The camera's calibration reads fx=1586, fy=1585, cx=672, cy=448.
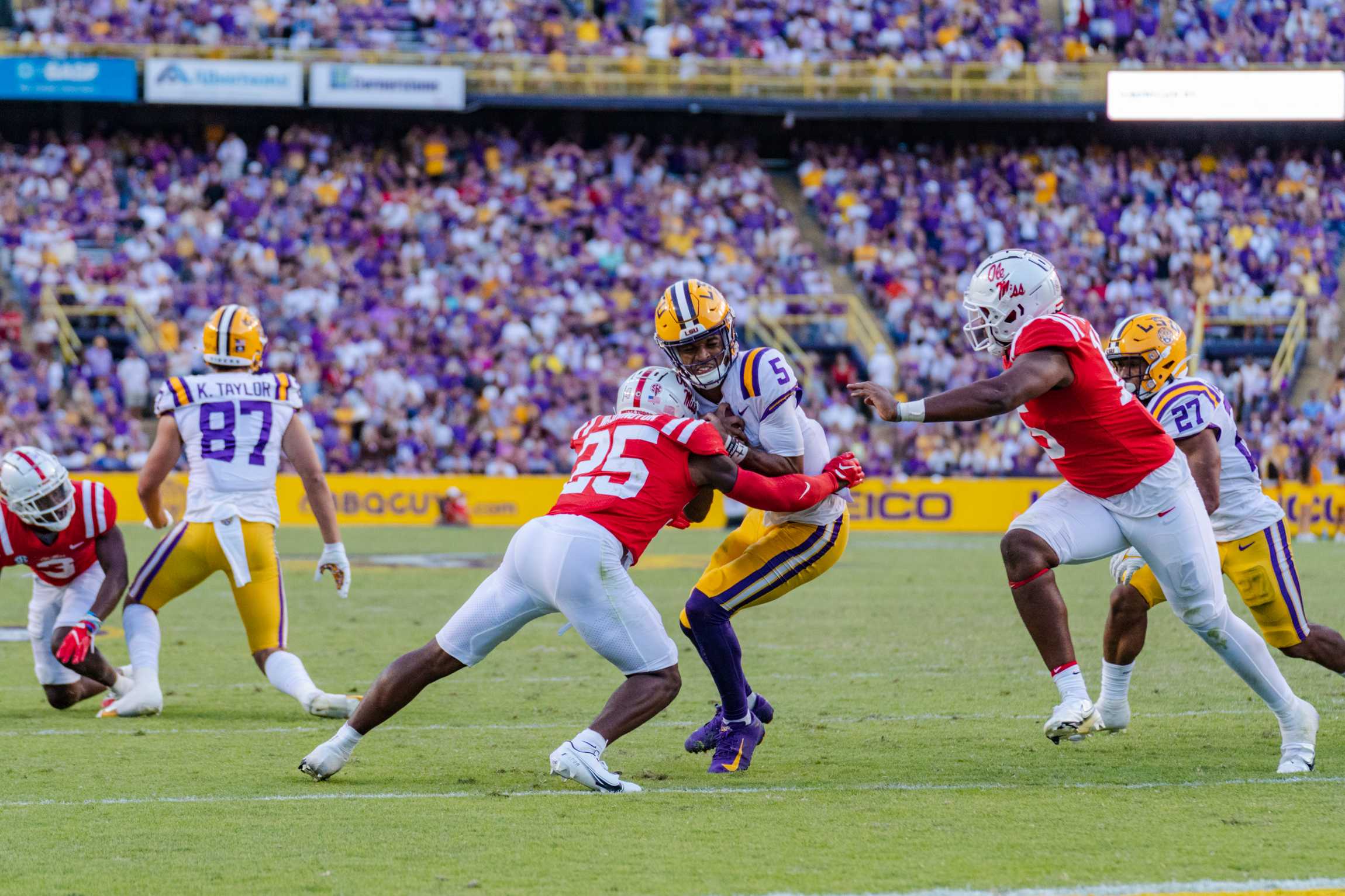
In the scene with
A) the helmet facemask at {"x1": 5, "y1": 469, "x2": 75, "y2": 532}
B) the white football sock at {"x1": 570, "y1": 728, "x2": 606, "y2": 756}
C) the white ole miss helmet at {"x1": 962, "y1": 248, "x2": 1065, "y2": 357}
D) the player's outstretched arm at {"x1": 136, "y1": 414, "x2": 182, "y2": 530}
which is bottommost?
the white football sock at {"x1": 570, "y1": 728, "x2": 606, "y2": 756}

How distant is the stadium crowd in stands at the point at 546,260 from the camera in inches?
924

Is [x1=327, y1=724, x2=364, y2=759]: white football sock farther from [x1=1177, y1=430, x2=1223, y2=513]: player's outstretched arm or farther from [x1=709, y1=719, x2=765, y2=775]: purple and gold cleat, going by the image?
[x1=1177, y1=430, x2=1223, y2=513]: player's outstretched arm

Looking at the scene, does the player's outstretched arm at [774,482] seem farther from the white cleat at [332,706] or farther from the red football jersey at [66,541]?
the red football jersey at [66,541]

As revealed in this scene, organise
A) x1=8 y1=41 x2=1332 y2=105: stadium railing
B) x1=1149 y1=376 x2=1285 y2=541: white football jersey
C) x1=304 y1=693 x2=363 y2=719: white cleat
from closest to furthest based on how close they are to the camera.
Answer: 1. x1=1149 y1=376 x2=1285 y2=541: white football jersey
2. x1=304 y1=693 x2=363 y2=719: white cleat
3. x1=8 y1=41 x2=1332 y2=105: stadium railing

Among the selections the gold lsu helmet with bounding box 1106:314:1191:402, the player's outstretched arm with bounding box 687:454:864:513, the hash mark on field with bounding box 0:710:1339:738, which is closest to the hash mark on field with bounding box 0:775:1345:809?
the player's outstretched arm with bounding box 687:454:864:513

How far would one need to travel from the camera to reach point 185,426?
24.4 feet

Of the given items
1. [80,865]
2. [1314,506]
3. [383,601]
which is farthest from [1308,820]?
[1314,506]

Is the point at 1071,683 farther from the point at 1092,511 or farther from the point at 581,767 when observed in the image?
the point at 581,767

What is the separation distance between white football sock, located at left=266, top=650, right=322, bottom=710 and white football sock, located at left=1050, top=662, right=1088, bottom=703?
3262 millimetres

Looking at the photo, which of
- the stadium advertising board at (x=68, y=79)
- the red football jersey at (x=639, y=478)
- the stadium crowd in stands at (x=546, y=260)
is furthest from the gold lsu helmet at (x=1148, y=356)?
the stadium advertising board at (x=68, y=79)

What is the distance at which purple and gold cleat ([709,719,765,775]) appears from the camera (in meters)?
5.88

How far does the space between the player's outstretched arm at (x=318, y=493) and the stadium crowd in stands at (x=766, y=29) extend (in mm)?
21782

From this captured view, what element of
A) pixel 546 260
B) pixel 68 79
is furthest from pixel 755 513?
pixel 68 79

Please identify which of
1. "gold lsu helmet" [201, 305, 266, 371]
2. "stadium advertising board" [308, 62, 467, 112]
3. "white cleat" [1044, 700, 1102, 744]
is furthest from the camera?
"stadium advertising board" [308, 62, 467, 112]
